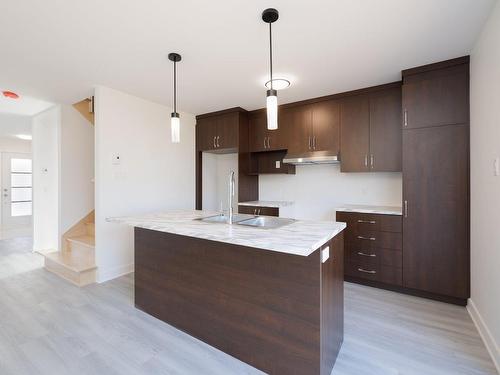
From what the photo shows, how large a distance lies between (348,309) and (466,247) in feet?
4.11

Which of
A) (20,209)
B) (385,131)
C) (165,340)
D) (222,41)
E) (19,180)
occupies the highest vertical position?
(222,41)

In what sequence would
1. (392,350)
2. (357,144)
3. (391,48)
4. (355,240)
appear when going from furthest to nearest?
(357,144) < (355,240) < (391,48) < (392,350)

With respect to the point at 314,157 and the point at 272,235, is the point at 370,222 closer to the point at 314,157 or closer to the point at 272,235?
the point at 314,157

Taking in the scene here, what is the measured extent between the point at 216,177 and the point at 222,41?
2.94m

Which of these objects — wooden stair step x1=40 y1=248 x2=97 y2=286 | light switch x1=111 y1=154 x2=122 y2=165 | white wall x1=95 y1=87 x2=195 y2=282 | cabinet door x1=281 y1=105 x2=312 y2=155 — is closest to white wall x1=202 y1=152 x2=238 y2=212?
white wall x1=95 y1=87 x2=195 y2=282

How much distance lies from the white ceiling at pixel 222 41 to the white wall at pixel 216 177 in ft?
5.57

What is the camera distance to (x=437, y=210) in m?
2.43

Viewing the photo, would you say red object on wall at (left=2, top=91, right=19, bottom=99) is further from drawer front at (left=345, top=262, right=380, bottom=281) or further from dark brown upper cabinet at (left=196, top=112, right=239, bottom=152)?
drawer front at (left=345, top=262, right=380, bottom=281)

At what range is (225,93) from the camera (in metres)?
3.20

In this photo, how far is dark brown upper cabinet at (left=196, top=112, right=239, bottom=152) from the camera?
3.82m

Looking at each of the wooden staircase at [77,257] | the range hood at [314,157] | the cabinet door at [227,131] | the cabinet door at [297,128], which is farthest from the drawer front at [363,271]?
the wooden staircase at [77,257]

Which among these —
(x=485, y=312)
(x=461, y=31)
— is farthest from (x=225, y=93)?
(x=485, y=312)

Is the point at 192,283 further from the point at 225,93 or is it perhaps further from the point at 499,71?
the point at 499,71

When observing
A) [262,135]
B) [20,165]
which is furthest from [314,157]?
[20,165]
